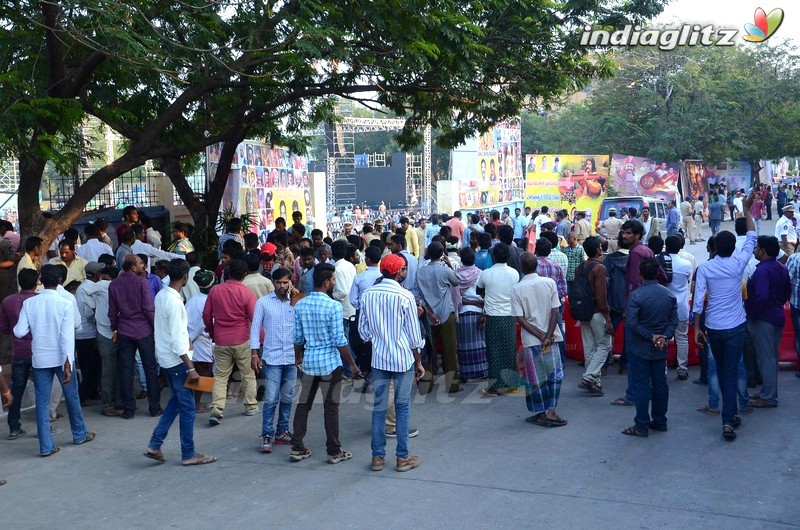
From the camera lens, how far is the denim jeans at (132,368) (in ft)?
30.0

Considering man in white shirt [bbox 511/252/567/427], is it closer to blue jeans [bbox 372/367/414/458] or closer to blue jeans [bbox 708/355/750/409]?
blue jeans [bbox 708/355/750/409]

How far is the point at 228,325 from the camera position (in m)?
8.77

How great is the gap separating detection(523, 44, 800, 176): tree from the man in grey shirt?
35.1m

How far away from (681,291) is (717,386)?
Result: 1.88m

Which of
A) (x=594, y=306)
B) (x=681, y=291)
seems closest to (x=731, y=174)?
(x=681, y=291)

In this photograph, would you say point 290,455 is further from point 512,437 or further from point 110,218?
point 110,218

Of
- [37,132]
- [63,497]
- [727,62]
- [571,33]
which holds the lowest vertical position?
[63,497]

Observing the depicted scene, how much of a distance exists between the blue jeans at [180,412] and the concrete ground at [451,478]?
0.20 m

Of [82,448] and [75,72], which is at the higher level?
[75,72]

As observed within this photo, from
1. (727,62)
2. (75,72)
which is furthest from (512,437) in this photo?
(727,62)

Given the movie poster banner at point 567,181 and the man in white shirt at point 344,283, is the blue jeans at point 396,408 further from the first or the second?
the movie poster banner at point 567,181

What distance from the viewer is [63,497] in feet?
22.4

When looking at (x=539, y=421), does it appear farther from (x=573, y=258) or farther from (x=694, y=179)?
(x=694, y=179)

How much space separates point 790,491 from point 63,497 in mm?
5579
